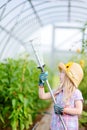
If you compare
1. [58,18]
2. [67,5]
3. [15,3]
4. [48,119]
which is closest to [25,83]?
[48,119]

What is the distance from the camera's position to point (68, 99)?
3988 millimetres

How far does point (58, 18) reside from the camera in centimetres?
1669

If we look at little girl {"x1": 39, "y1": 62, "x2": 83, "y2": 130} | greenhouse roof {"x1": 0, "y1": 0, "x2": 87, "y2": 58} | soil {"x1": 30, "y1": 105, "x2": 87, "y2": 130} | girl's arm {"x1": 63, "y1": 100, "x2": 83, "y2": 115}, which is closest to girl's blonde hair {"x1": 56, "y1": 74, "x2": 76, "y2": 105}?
little girl {"x1": 39, "y1": 62, "x2": 83, "y2": 130}

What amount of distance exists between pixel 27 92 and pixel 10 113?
1.32 ft

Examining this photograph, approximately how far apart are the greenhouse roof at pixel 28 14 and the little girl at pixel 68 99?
4.96 m

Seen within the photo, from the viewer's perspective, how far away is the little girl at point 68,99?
393 centimetres

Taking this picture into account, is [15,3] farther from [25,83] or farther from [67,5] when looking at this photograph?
[25,83]

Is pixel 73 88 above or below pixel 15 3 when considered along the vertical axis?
below

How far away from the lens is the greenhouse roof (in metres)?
10.9

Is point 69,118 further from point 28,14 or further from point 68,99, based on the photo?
point 28,14

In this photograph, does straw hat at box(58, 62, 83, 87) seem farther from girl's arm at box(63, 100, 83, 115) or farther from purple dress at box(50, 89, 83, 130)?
girl's arm at box(63, 100, 83, 115)

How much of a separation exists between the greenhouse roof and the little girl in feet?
16.3

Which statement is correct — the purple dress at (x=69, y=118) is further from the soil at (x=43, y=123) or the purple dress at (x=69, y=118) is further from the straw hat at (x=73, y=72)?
the soil at (x=43, y=123)

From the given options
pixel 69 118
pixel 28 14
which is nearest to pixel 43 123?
pixel 69 118
